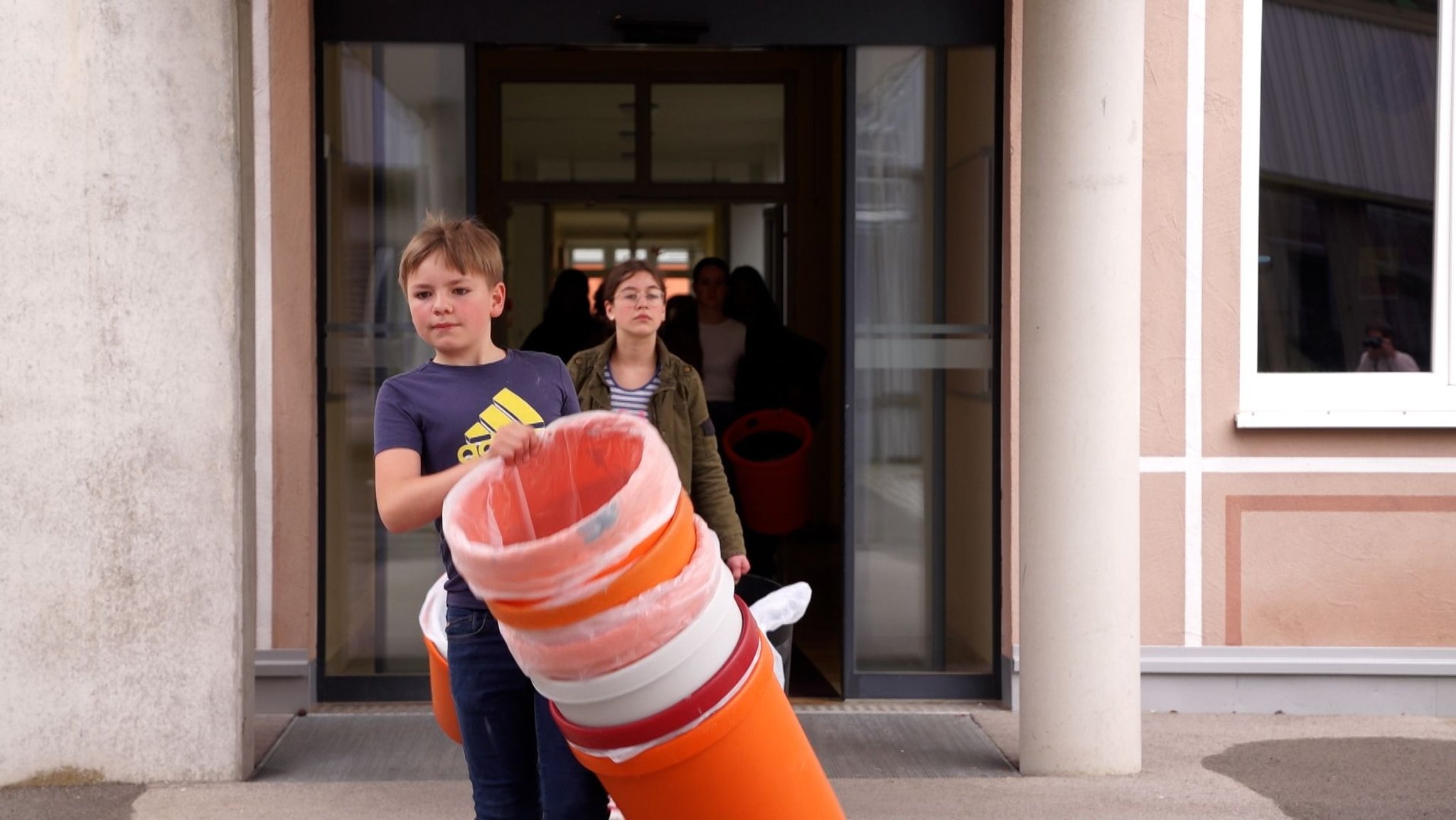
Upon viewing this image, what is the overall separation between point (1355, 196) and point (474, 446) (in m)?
5.15

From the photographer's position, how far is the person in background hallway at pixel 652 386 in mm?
5219

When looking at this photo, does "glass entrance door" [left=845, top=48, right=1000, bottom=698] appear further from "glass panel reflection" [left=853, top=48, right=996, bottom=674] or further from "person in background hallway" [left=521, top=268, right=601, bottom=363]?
"person in background hallway" [left=521, top=268, right=601, bottom=363]

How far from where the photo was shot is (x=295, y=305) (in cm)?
650

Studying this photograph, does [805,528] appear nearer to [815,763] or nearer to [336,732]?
[336,732]

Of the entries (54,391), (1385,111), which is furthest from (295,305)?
(1385,111)

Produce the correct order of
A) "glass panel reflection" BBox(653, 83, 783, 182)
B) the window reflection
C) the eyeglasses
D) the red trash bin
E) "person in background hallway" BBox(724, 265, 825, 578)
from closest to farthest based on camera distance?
the eyeglasses < the window reflection < the red trash bin < "person in background hallway" BBox(724, 265, 825, 578) < "glass panel reflection" BBox(653, 83, 783, 182)

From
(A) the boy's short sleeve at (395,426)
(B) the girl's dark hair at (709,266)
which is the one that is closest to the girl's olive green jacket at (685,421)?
(A) the boy's short sleeve at (395,426)

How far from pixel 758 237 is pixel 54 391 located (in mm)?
10503

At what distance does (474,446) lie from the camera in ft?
10.4

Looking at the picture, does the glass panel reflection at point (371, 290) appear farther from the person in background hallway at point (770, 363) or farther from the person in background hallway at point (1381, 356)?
the person in background hallway at point (1381, 356)

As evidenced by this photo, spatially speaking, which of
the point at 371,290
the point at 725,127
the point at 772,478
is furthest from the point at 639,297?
the point at 725,127

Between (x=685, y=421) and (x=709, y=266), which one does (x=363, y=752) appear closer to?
(x=685, y=421)

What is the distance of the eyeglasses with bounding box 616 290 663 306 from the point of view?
5219 mm

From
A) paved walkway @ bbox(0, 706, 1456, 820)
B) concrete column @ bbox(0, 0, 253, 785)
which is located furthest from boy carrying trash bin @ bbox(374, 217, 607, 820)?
concrete column @ bbox(0, 0, 253, 785)
